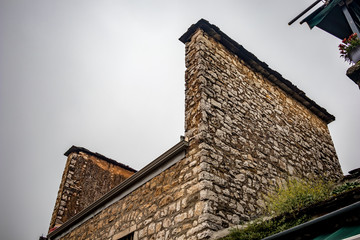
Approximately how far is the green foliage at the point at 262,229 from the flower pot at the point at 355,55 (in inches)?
122

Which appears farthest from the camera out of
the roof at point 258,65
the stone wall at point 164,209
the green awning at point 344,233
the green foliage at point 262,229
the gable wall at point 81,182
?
the gable wall at point 81,182

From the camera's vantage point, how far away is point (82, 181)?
10.4m

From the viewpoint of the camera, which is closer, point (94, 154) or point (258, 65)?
point (258, 65)

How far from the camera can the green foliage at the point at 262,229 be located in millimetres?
3198

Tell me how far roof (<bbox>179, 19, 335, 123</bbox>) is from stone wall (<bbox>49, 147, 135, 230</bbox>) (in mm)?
6229

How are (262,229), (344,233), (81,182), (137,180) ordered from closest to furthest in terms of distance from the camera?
(344,233) → (262,229) → (137,180) → (81,182)

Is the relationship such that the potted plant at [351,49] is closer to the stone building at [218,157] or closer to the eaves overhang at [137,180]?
the stone building at [218,157]

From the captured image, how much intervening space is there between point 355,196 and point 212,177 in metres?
2.20

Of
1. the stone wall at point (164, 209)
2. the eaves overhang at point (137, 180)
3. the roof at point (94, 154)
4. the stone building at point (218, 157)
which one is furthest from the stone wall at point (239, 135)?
the roof at point (94, 154)

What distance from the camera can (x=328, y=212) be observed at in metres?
2.95

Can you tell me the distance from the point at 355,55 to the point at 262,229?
3342mm

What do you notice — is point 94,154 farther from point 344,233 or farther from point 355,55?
point 344,233

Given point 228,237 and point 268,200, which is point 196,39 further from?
point 228,237

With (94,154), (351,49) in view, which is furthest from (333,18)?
(94,154)
